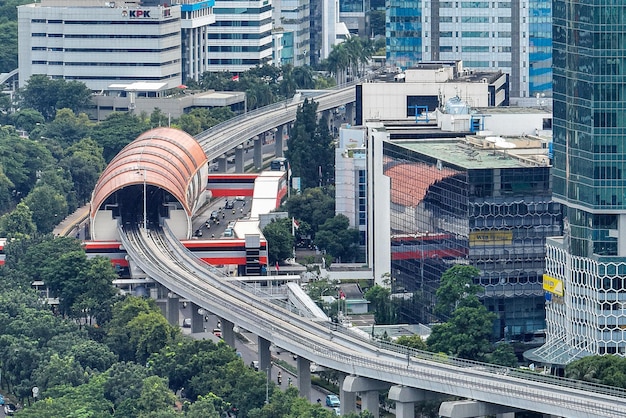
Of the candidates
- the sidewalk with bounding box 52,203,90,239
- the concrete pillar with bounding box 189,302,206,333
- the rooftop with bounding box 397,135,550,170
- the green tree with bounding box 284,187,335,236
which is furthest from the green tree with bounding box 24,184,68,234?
the rooftop with bounding box 397,135,550,170

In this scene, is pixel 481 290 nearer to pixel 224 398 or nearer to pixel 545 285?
pixel 545 285

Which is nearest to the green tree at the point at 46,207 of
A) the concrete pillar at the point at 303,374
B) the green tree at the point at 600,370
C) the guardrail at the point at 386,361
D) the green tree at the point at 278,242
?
the green tree at the point at 278,242

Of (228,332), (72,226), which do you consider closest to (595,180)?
(228,332)

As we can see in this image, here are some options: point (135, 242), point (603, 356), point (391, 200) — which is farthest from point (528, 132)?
point (603, 356)

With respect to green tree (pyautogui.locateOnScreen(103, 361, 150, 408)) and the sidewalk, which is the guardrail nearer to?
green tree (pyautogui.locateOnScreen(103, 361, 150, 408))

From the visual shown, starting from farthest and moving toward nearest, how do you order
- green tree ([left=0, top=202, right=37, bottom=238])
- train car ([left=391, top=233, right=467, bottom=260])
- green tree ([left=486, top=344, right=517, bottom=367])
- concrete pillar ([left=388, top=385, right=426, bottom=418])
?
1. green tree ([left=0, top=202, right=37, bottom=238])
2. train car ([left=391, top=233, right=467, bottom=260])
3. green tree ([left=486, top=344, right=517, bottom=367])
4. concrete pillar ([left=388, top=385, right=426, bottom=418])

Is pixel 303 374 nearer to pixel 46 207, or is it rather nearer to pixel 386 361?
pixel 386 361

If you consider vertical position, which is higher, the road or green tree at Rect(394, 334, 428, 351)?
green tree at Rect(394, 334, 428, 351)

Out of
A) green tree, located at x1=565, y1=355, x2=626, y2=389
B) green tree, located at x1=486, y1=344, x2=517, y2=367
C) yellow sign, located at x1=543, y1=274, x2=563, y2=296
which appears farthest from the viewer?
yellow sign, located at x1=543, y1=274, x2=563, y2=296

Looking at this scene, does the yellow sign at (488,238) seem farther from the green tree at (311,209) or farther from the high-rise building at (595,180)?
the green tree at (311,209)

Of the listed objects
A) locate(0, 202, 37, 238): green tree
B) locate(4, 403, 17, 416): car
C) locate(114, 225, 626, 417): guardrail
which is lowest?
locate(4, 403, 17, 416): car
